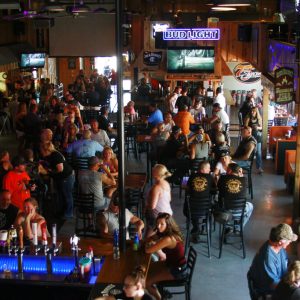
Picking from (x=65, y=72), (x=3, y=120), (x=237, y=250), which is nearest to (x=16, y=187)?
(x=237, y=250)

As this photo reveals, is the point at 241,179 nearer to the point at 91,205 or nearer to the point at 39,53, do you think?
the point at 91,205

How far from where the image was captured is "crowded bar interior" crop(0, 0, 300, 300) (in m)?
6.46

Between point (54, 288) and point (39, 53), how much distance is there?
55.7 ft

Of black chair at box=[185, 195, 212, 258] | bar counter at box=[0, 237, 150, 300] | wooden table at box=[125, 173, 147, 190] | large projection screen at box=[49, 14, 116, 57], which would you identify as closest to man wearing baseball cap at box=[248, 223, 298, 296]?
bar counter at box=[0, 237, 150, 300]

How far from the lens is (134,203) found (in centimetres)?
938

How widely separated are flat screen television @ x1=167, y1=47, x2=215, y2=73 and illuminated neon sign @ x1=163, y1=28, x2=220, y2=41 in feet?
1.89

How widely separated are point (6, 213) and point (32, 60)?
591 inches

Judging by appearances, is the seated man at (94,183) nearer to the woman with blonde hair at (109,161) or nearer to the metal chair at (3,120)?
the woman with blonde hair at (109,161)

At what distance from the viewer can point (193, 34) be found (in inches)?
750

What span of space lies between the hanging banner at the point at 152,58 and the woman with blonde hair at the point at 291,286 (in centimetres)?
1538

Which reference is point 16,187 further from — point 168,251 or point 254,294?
point 254,294

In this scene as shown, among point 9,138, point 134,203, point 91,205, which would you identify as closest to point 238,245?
point 134,203

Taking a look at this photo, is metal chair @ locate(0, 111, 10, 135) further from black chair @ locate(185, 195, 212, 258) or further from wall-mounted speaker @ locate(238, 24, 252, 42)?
black chair @ locate(185, 195, 212, 258)

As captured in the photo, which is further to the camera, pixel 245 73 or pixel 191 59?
pixel 245 73
